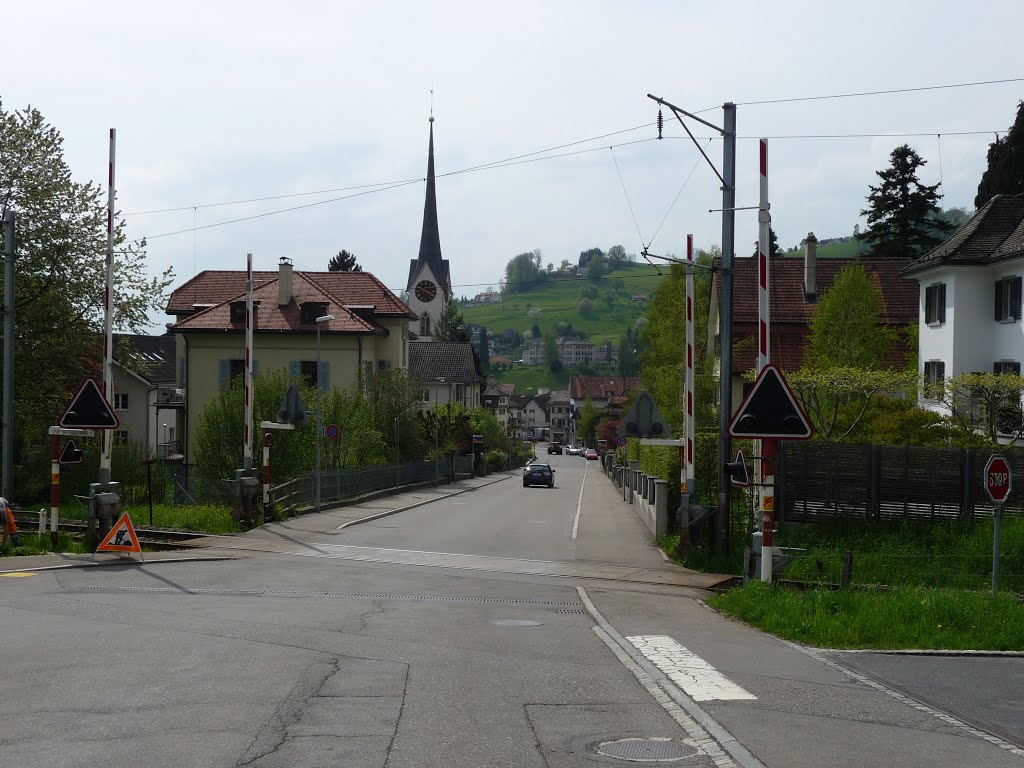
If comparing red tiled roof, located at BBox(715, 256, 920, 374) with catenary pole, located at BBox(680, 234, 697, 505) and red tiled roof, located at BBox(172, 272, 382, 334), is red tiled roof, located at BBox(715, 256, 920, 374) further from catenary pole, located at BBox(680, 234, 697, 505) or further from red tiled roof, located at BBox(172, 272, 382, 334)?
→ catenary pole, located at BBox(680, 234, 697, 505)

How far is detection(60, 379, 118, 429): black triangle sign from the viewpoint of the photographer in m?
19.0

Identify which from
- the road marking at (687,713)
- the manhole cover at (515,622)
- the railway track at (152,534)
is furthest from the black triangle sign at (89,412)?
the road marking at (687,713)

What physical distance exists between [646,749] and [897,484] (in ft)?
56.1

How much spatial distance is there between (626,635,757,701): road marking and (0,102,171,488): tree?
29.2m

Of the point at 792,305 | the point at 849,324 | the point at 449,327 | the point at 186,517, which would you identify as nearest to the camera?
the point at 186,517

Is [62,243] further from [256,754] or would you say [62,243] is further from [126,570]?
[256,754]

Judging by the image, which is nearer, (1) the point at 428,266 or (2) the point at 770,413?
(2) the point at 770,413

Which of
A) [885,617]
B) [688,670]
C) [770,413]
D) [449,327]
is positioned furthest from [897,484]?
[449,327]

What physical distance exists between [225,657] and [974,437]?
2319 centimetres

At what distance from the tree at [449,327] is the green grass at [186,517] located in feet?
343

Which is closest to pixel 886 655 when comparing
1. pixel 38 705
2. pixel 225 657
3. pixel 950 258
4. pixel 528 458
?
pixel 225 657

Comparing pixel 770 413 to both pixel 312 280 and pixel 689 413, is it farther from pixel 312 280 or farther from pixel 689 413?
pixel 312 280

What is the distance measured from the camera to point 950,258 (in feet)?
122

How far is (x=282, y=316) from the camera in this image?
61812mm
